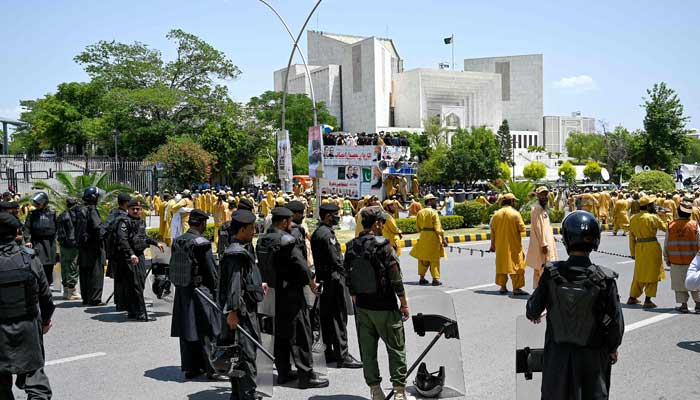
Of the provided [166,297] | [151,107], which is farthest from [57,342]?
[151,107]

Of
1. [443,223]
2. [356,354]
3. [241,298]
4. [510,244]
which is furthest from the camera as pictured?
[443,223]

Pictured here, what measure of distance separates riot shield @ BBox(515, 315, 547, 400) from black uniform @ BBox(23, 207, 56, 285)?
8.08 meters

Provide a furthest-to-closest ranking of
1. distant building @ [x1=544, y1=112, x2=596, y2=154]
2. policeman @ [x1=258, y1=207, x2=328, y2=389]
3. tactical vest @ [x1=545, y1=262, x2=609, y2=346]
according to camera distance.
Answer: distant building @ [x1=544, y1=112, x2=596, y2=154] → policeman @ [x1=258, y1=207, x2=328, y2=389] → tactical vest @ [x1=545, y1=262, x2=609, y2=346]

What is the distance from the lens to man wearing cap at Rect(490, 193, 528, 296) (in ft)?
34.4

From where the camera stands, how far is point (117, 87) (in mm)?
45031

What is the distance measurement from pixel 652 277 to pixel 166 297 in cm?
660

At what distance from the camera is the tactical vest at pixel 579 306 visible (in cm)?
375

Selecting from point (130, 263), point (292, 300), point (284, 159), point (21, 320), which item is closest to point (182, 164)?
point (284, 159)

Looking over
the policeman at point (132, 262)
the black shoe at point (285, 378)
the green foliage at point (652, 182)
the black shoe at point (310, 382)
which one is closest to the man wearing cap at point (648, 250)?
the black shoe at point (310, 382)

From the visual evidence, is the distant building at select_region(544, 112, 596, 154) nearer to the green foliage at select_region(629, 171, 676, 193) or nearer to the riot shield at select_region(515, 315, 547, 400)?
the green foliage at select_region(629, 171, 676, 193)

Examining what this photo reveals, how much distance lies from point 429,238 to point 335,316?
5.24 m

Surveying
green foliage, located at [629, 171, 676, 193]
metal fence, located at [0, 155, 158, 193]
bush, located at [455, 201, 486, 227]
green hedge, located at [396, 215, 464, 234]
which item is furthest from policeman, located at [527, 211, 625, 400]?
metal fence, located at [0, 155, 158, 193]

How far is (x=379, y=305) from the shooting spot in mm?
5270

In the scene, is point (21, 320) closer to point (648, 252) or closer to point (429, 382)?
point (429, 382)
